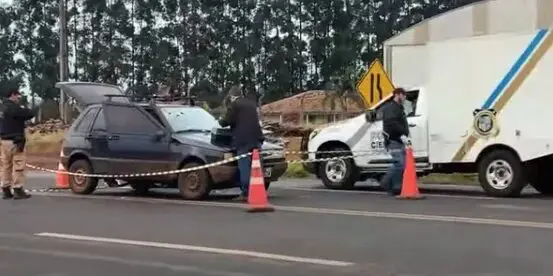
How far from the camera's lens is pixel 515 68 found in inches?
587

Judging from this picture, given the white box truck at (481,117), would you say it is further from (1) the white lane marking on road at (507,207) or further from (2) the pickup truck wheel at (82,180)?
(2) the pickup truck wheel at (82,180)

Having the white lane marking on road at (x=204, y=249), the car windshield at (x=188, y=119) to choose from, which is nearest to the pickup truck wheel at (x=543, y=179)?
the car windshield at (x=188, y=119)

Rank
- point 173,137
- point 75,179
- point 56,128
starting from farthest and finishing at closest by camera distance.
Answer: point 56,128 < point 75,179 < point 173,137

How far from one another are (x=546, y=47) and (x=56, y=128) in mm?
24762

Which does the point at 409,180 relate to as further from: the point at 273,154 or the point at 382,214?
the point at 382,214

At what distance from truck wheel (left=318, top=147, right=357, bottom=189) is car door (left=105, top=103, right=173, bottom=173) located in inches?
144

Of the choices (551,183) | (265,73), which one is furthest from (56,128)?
(265,73)

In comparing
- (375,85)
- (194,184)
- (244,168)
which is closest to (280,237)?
Result: (244,168)

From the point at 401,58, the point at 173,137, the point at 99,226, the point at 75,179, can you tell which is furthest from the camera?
the point at 401,58

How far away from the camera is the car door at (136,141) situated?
1452 cm

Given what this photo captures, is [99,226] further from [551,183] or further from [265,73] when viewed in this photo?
[265,73]

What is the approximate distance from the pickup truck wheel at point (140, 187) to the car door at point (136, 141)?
59 cm

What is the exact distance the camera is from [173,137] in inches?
568

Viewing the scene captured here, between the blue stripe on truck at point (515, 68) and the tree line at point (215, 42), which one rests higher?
the tree line at point (215, 42)
